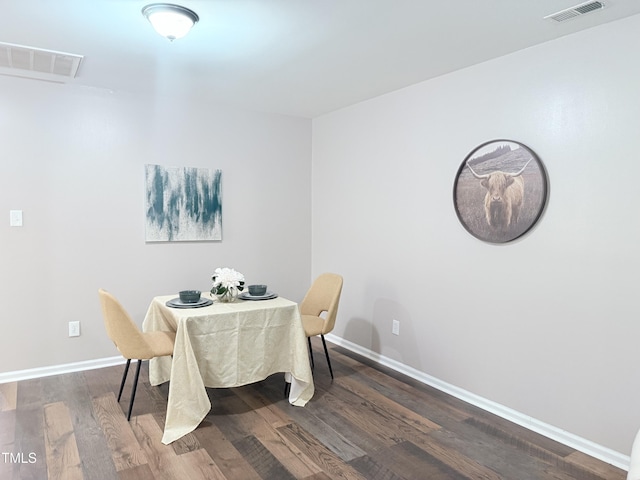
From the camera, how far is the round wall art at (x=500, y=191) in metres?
2.81

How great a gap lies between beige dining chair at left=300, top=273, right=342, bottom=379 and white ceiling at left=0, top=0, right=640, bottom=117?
1610 mm

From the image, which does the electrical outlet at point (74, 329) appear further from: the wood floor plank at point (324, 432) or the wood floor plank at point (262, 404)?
the wood floor plank at point (324, 432)

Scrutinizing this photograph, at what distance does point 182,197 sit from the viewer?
416 centimetres

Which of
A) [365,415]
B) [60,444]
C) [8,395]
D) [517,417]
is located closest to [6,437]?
[60,444]

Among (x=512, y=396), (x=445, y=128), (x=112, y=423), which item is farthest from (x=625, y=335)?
(x=112, y=423)

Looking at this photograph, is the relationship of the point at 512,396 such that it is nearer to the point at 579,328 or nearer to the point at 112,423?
the point at 579,328

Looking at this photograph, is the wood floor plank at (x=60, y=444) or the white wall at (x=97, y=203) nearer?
the wood floor plank at (x=60, y=444)

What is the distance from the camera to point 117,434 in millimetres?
2701

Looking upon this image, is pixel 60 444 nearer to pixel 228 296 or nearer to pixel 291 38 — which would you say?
pixel 228 296

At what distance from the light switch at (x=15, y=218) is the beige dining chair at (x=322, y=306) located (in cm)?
230

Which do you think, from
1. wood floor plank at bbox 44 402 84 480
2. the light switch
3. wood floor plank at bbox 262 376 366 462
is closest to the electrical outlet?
wood floor plank at bbox 44 402 84 480

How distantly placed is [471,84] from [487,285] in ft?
4.62

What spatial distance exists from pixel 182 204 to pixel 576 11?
10.7 ft

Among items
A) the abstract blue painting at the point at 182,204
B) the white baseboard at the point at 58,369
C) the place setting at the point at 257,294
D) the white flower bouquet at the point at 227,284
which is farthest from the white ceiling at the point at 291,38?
the white baseboard at the point at 58,369
